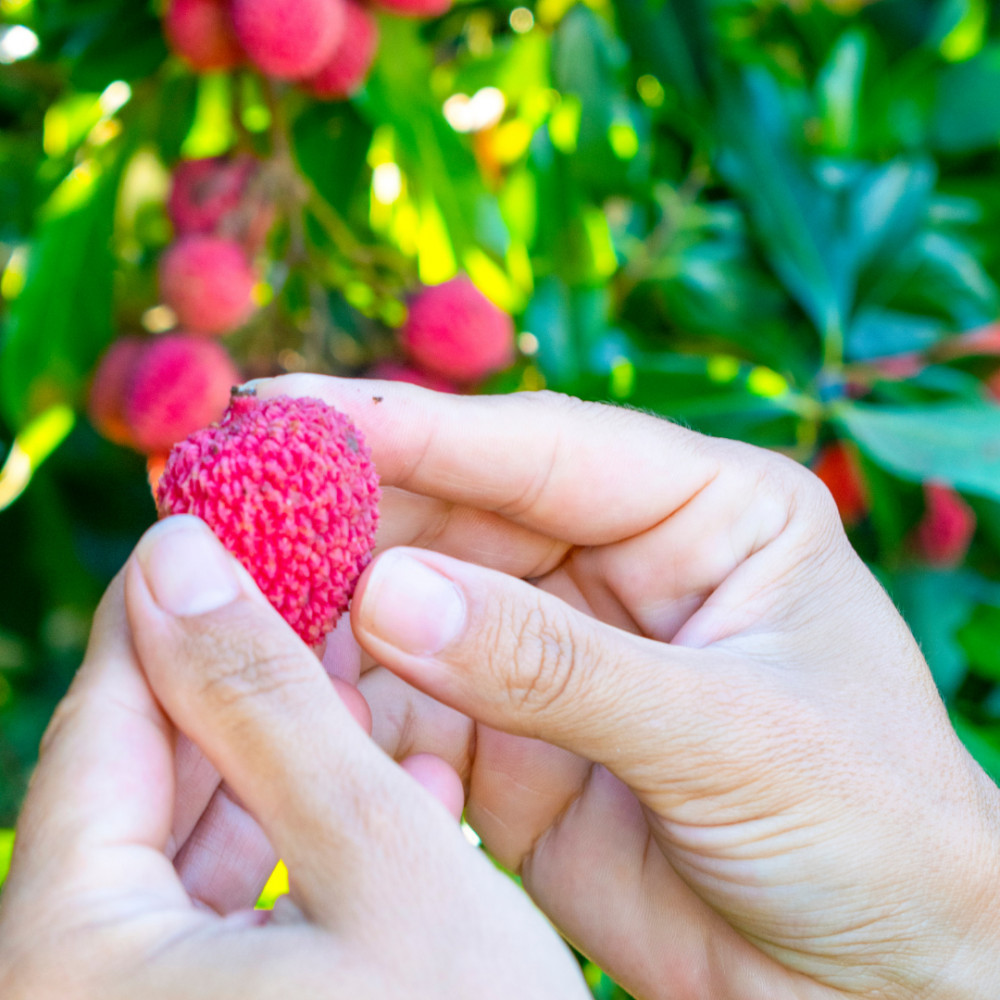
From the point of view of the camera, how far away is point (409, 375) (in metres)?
0.94

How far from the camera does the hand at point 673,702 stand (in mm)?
533

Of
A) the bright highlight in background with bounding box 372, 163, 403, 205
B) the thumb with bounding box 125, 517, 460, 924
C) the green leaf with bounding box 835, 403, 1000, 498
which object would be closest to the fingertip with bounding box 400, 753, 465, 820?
the thumb with bounding box 125, 517, 460, 924

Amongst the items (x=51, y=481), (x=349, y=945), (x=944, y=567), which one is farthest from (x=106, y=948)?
(x=944, y=567)

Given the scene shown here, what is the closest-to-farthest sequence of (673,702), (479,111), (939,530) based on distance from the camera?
(673,702) → (939,530) → (479,111)

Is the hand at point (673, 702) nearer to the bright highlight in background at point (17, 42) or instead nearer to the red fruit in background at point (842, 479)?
the red fruit in background at point (842, 479)

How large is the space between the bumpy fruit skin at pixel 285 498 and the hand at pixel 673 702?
1.6 inches


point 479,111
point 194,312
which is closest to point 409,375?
point 194,312

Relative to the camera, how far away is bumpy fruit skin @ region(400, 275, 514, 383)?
2.92 feet

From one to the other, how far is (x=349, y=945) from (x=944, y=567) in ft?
3.04

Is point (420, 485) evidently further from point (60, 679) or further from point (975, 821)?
point (60, 679)

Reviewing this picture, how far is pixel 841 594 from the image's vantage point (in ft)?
2.20

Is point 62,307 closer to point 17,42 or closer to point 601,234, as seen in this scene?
point 17,42

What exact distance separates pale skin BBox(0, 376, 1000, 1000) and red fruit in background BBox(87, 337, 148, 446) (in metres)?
0.29

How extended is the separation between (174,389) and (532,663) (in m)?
0.49
